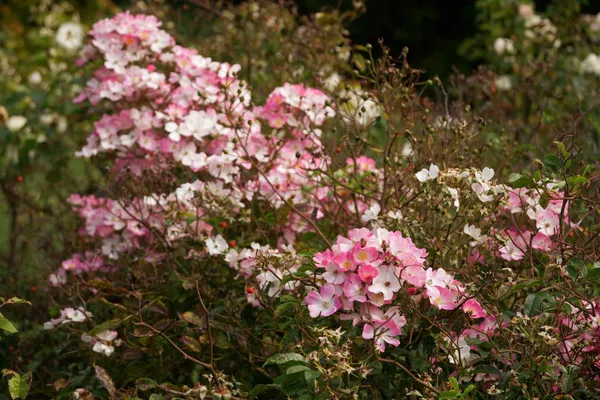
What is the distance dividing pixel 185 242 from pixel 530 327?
42.7 inches

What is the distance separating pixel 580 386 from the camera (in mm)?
1801

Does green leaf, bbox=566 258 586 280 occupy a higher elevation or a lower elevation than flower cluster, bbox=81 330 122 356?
higher

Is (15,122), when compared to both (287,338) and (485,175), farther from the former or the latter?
(485,175)

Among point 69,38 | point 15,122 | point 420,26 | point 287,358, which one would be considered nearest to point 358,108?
point 287,358

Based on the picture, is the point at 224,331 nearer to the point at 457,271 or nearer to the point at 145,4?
the point at 457,271

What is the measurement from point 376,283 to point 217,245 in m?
0.68

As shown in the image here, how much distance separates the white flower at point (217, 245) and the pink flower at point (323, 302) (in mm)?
537

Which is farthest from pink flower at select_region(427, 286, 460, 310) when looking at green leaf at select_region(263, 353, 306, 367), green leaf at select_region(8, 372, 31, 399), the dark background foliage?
the dark background foliage

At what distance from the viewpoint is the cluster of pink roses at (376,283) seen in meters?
1.71

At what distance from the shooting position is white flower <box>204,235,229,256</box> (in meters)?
2.23

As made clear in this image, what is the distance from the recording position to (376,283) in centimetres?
170

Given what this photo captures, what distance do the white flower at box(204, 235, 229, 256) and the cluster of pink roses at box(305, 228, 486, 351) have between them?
521 millimetres

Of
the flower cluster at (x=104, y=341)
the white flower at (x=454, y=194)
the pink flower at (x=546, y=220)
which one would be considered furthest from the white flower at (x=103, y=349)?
the pink flower at (x=546, y=220)

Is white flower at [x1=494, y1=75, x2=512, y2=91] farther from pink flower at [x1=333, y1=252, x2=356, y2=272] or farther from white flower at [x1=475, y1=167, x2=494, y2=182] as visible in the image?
pink flower at [x1=333, y1=252, x2=356, y2=272]
